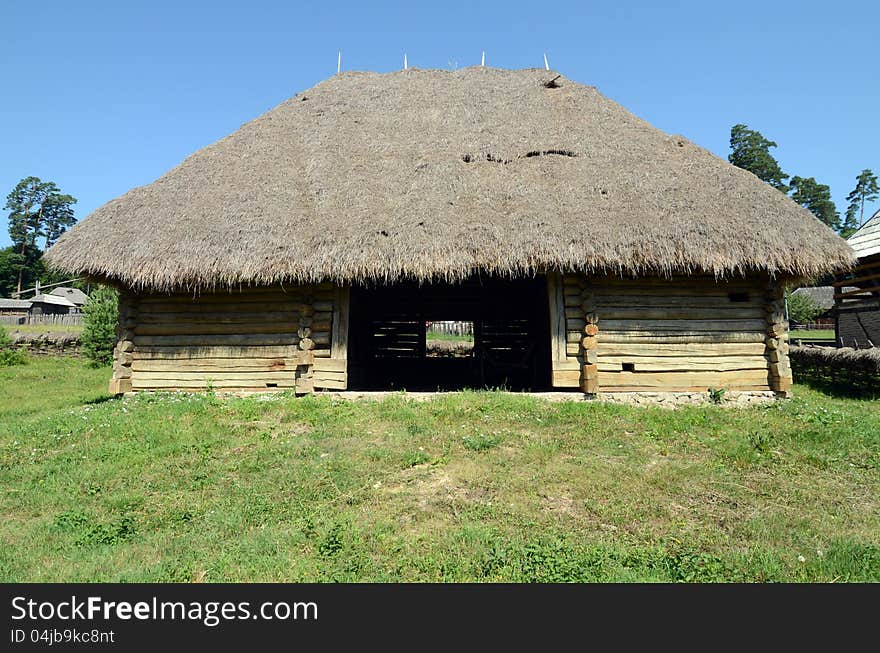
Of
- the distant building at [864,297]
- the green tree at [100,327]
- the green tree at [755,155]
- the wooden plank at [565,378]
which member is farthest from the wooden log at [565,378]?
the green tree at [755,155]

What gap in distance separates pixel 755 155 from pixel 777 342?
163 ft

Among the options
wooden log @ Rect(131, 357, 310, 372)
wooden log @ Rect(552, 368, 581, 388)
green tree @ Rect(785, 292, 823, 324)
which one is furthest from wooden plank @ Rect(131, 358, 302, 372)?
green tree @ Rect(785, 292, 823, 324)

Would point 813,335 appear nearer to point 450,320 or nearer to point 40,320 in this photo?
point 450,320

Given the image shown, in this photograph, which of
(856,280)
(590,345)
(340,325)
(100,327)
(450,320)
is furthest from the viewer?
(100,327)

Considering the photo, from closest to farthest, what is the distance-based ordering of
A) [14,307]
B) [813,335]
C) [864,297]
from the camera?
[864,297] → [813,335] → [14,307]

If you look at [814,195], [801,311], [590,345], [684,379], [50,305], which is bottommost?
[684,379]

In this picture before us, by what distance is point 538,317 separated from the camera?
525 inches

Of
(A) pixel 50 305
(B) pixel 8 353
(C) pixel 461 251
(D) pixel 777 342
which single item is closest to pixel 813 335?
(D) pixel 777 342

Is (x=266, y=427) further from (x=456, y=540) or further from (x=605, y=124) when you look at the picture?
(x=605, y=124)

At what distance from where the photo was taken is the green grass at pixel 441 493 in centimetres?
370

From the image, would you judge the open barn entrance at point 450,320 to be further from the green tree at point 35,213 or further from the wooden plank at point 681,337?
the green tree at point 35,213

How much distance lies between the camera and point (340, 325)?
920 cm

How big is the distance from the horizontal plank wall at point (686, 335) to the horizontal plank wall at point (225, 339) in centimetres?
466

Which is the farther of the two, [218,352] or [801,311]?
[801,311]
